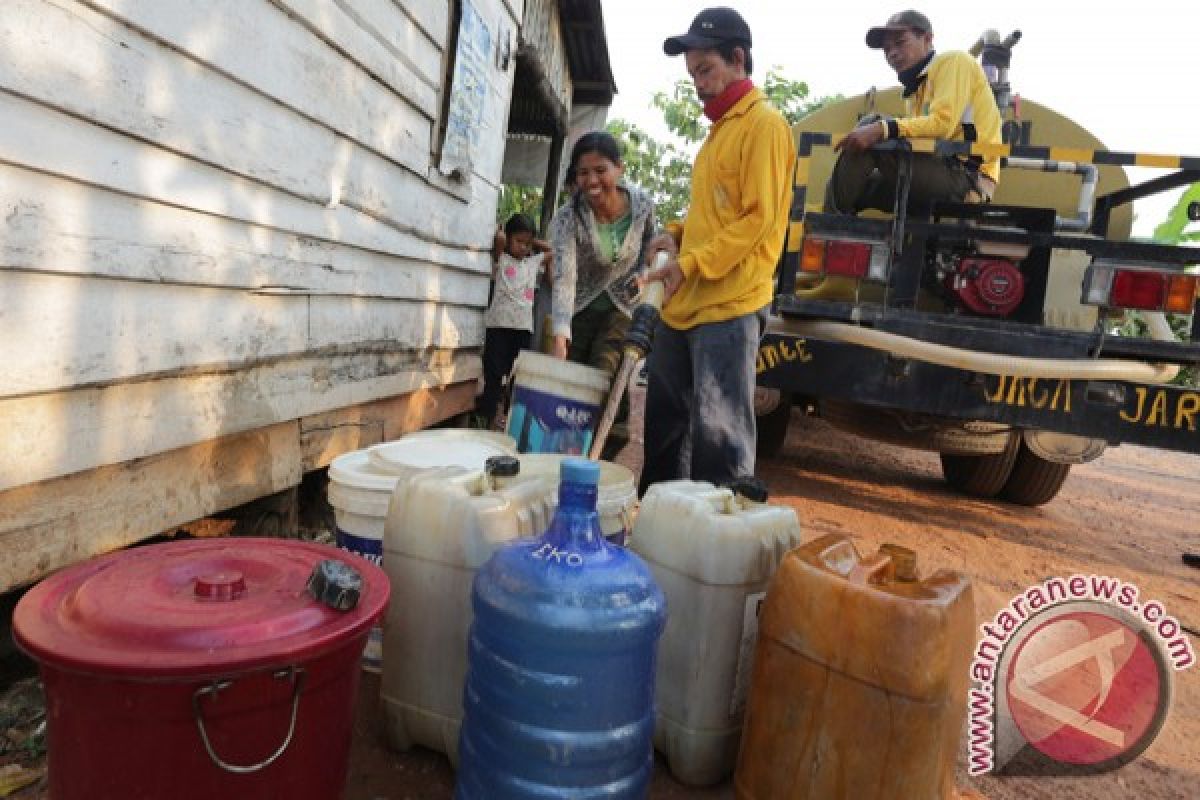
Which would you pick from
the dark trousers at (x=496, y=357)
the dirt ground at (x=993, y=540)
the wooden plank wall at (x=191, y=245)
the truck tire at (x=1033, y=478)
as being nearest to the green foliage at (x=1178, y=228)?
the dirt ground at (x=993, y=540)

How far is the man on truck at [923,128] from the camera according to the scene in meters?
3.98

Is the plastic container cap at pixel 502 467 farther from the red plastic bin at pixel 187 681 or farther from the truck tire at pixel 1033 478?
the truck tire at pixel 1033 478

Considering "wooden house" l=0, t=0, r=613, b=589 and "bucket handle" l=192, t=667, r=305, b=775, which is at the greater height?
"wooden house" l=0, t=0, r=613, b=589

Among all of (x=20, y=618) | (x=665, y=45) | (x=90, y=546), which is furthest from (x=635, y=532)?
(x=665, y=45)

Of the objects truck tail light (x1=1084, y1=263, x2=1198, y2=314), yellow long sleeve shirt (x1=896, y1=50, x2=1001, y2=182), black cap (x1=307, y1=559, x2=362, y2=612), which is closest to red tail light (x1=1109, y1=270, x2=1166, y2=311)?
truck tail light (x1=1084, y1=263, x2=1198, y2=314)

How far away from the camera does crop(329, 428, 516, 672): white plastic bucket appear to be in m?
2.17

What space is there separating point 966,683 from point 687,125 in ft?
63.5

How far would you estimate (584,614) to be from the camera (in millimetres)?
1561

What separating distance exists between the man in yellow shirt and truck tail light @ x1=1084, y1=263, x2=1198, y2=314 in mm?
1646

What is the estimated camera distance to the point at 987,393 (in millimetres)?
3768

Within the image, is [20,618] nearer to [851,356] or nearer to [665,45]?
[665,45]

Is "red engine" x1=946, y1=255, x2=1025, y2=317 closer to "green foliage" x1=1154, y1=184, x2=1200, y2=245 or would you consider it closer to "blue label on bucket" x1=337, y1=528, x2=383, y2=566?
"blue label on bucket" x1=337, y1=528, x2=383, y2=566

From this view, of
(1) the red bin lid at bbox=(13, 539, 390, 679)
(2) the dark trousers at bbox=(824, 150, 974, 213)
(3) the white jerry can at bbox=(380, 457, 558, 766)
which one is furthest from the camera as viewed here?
(2) the dark trousers at bbox=(824, 150, 974, 213)

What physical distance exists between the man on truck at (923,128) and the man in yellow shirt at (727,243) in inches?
48.6
